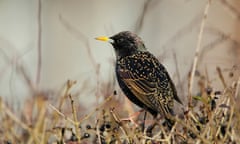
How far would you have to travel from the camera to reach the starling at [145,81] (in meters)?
3.75

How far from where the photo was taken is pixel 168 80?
3898 mm

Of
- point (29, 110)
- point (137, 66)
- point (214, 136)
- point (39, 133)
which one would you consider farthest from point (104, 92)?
point (214, 136)

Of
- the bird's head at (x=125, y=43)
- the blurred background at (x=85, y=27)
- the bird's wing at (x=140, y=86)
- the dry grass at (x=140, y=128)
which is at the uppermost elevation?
the blurred background at (x=85, y=27)

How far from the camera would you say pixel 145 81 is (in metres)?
3.93

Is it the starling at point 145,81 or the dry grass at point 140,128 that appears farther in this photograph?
the starling at point 145,81

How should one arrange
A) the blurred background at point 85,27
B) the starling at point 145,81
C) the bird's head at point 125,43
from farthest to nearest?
1. the blurred background at point 85,27
2. the bird's head at point 125,43
3. the starling at point 145,81

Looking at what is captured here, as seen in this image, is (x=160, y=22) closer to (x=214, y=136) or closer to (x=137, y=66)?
(x=137, y=66)

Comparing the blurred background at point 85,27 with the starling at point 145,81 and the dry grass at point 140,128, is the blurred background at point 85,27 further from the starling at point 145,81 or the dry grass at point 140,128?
the dry grass at point 140,128

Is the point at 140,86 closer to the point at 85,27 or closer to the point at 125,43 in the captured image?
the point at 125,43

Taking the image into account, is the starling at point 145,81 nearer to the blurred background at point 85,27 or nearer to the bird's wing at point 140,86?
the bird's wing at point 140,86

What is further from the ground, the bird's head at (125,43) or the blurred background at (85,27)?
the blurred background at (85,27)

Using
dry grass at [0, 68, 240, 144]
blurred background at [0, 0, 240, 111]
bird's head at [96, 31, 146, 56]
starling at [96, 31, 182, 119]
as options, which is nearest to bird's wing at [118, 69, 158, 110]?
starling at [96, 31, 182, 119]

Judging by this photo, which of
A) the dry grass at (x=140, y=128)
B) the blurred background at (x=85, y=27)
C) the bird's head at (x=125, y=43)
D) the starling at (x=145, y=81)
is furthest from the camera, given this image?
the blurred background at (x=85, y=27)

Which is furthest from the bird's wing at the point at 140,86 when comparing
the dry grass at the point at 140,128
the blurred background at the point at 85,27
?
the blurred background at the point at 85,27
